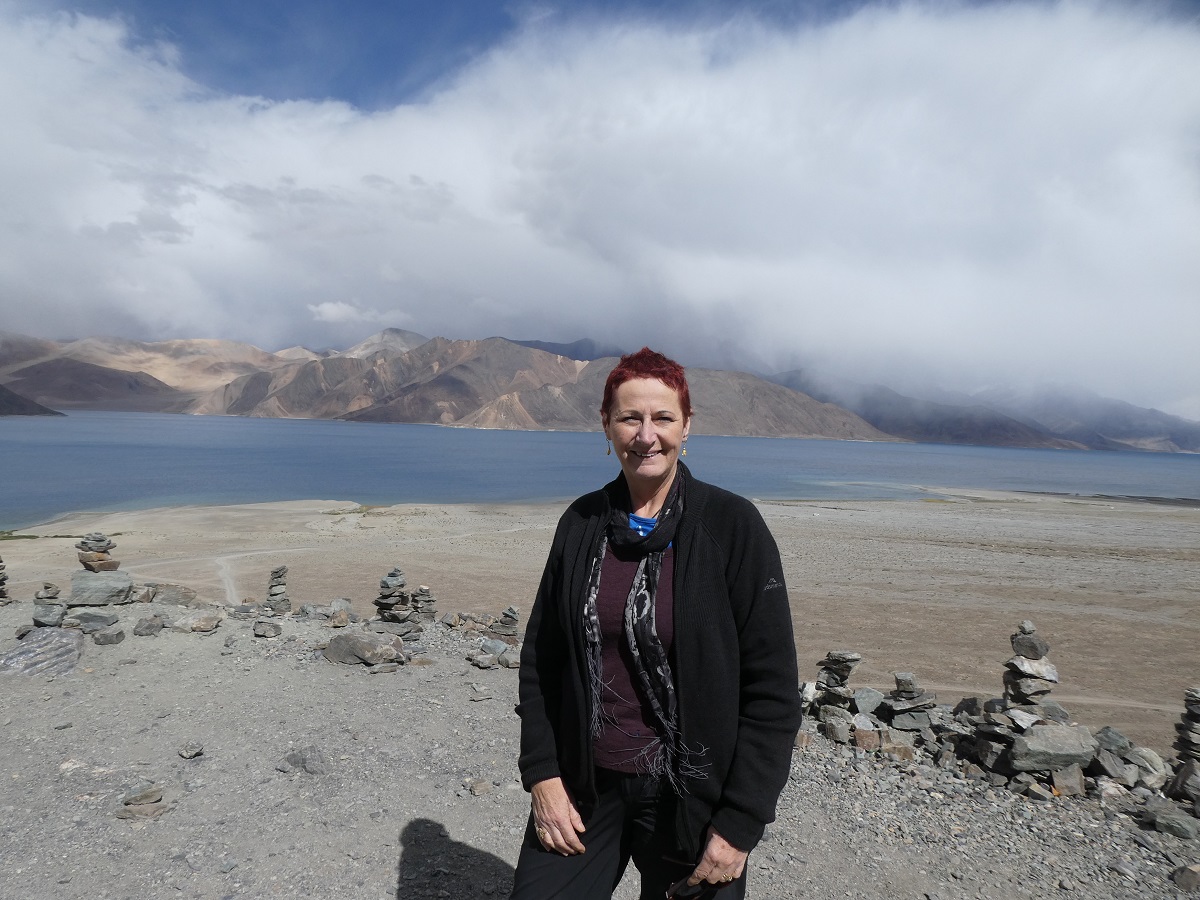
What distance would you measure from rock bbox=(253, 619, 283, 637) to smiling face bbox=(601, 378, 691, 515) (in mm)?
7060

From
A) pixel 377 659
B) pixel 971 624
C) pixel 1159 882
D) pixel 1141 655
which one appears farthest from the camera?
pixel 971 624

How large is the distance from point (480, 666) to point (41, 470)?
57.3m

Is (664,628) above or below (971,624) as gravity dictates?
above

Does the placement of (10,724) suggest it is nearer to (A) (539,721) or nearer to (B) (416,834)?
(B) (416,834)

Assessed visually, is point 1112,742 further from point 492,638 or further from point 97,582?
point 97,582

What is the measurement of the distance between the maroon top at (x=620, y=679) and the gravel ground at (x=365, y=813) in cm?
235

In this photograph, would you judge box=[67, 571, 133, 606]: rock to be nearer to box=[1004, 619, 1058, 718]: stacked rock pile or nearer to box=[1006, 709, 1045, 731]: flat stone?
box=[1006, 709, 1045, 731]: flat stone

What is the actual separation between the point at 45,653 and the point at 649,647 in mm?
7198

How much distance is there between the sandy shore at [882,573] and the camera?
11.6 meters

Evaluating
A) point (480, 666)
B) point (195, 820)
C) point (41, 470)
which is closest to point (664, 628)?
point (195, 820)

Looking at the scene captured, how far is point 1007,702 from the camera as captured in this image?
6805 millimetres

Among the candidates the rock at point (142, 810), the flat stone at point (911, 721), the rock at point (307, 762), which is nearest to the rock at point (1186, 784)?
the flat stone at point (911, 721)

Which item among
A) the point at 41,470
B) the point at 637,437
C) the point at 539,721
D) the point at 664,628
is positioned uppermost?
the point at 637,437

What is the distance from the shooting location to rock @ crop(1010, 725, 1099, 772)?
18.1 feet
